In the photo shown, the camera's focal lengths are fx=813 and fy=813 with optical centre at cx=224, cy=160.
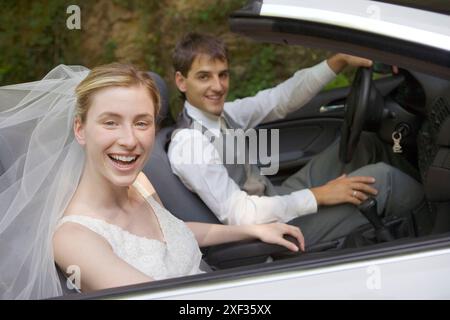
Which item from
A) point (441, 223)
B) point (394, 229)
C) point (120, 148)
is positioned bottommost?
point (394, 229)

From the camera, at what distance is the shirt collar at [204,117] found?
3049 millimetres

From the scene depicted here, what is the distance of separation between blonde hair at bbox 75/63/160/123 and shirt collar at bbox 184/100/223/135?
2.26 ft

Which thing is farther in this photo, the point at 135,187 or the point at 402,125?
the point at 402,125

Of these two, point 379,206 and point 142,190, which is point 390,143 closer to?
point 379,206

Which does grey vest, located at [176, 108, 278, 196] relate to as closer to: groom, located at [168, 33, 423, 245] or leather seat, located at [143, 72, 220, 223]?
groom, located at [168, 33, 423, 245]

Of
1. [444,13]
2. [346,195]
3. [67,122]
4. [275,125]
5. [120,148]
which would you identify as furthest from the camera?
[275,125]

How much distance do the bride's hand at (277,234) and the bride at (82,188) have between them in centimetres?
23

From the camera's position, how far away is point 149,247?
7.59 ft

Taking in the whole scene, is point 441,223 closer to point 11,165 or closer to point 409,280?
point 409,280

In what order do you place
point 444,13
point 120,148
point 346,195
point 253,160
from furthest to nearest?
point 253,160 < point 346,195 < point 120,148 < point 444,13

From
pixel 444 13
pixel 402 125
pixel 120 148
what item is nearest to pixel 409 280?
pixel 444 13

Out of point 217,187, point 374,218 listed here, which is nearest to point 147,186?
point 217,187

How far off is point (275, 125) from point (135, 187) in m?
1.23

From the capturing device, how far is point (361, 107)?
3.08 meters
